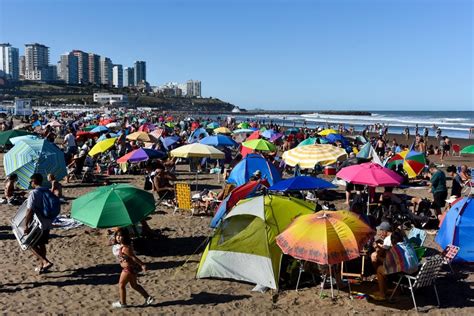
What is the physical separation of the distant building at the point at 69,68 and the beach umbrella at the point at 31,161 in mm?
185536

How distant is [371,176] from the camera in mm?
8812

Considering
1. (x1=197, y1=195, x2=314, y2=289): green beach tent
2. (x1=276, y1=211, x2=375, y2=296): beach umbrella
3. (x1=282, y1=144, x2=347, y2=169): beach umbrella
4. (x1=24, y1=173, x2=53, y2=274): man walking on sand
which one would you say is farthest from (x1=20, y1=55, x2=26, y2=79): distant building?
(x1=276, y1=211, x2=375, y2=296): beach umbrella

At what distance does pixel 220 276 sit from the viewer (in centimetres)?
687

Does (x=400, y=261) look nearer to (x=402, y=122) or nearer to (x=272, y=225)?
(x=272, y=225)

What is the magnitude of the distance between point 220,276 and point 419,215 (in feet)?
16.9

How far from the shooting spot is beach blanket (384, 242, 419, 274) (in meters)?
5.98

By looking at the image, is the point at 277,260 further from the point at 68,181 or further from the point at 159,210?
the point at 68,181

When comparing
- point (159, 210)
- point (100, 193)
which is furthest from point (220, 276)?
point (159, 210)

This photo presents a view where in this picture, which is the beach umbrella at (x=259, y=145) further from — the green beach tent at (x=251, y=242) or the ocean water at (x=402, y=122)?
the ocean water at (x=402, y=122)

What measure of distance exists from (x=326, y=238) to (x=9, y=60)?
199 m

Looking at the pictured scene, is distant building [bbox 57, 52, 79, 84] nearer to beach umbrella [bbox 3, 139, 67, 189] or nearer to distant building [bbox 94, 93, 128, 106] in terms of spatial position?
distant building [bbox 94, 93, 128, 106]

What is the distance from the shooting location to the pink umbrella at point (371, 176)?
8.65 m

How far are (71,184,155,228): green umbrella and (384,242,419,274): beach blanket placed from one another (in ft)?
11.3

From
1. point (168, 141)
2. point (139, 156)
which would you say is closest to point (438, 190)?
point (139, 156)
